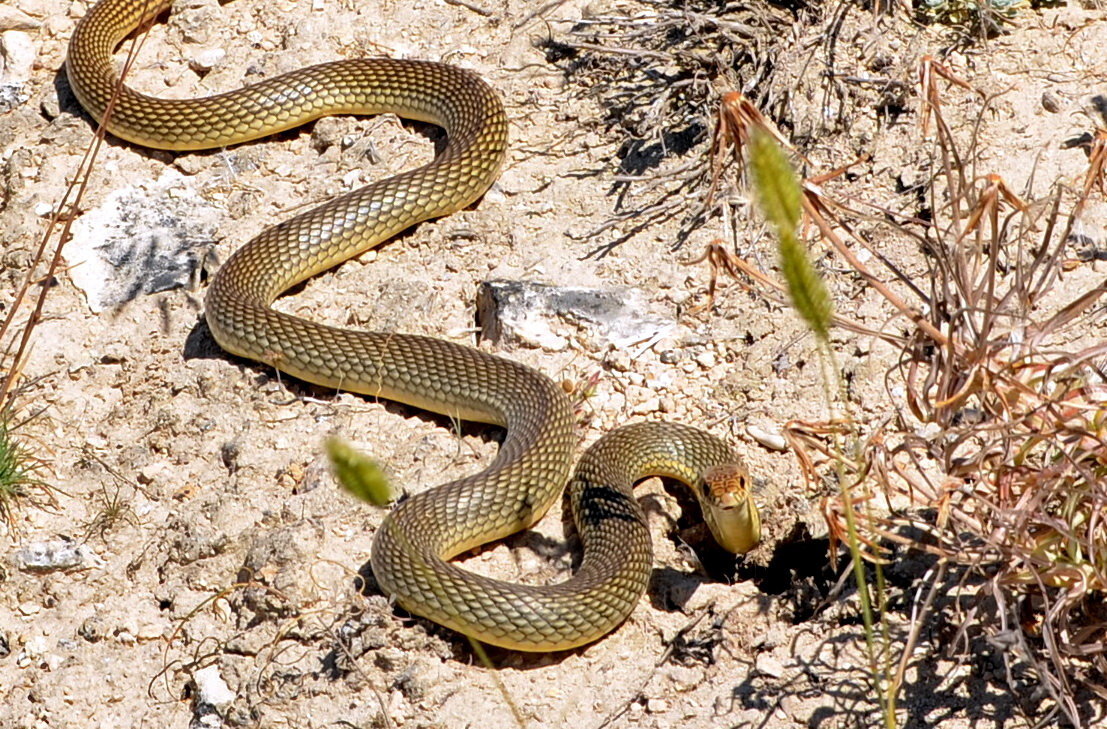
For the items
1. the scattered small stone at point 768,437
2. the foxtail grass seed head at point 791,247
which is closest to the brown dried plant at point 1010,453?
the scattered small stone at point 768,437

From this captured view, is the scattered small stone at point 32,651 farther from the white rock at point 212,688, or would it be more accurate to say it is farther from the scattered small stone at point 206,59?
the scattered small stone at point 206,59

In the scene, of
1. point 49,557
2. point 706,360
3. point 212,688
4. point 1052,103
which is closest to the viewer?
point 212,688

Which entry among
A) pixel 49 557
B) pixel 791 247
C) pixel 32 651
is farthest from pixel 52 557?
pixel 791 247

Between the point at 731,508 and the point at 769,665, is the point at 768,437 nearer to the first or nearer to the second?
the point at 731,508

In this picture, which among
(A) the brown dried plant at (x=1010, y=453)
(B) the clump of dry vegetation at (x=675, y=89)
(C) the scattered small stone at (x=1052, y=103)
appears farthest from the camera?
(B) the clump of dry vegetation at (x=675, y=89)

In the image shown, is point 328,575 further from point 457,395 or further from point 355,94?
point 355,94

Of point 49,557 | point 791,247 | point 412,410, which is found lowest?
point 49,557

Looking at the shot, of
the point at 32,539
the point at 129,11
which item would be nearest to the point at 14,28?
the point at 129,11
